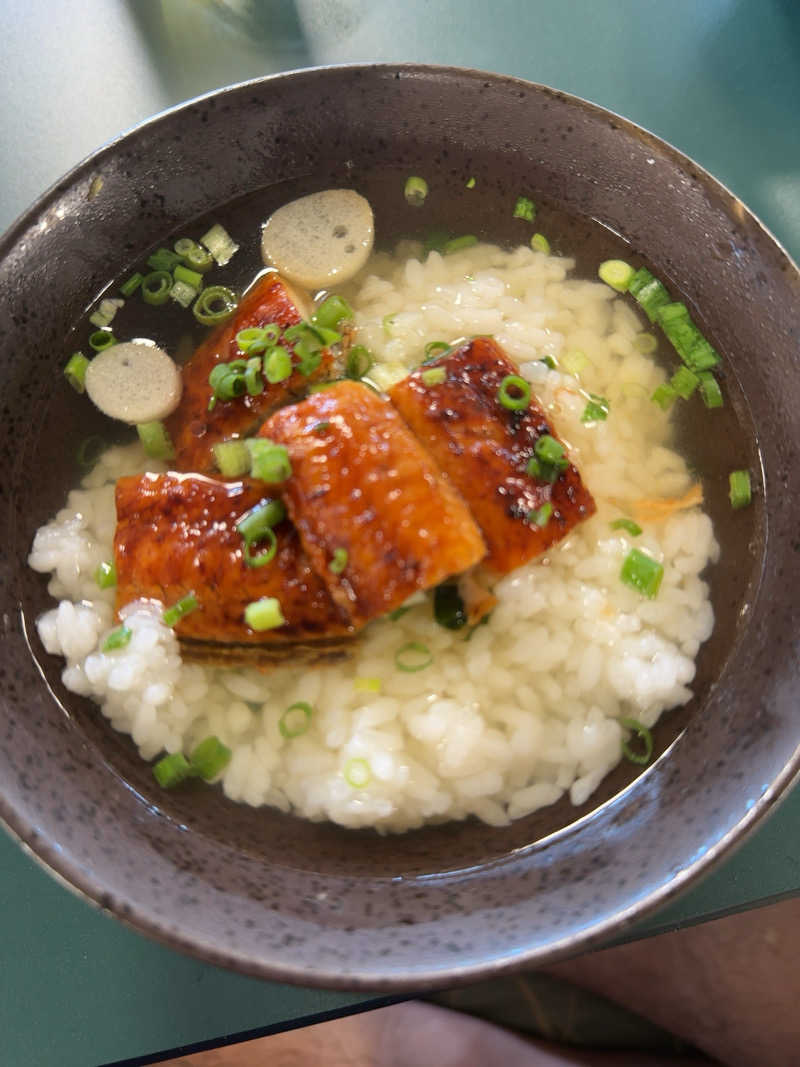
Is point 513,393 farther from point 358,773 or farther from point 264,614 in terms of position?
point 358,773

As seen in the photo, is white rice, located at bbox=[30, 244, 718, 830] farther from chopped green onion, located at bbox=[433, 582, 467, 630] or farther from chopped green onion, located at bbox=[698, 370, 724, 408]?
chopped green onion, located at bbox=[698, 370, 724, 408]

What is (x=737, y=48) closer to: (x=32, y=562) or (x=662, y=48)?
(x=662, y=48)

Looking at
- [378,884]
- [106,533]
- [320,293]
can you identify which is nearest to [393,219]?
[320,293]

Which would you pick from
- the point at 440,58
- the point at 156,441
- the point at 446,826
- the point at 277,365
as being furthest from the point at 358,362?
the point at 440,58

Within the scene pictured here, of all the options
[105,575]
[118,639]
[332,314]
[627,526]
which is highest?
[332,314]

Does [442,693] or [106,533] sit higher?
[106,533]

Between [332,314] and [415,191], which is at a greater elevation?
[415,191]

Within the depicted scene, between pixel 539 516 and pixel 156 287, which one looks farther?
pixel 156 287
